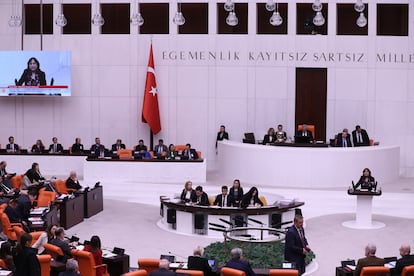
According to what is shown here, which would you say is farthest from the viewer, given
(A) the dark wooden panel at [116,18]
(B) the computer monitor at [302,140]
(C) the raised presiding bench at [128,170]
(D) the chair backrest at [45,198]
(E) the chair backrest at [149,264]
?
(A) the dark wooden panel at [116,18]

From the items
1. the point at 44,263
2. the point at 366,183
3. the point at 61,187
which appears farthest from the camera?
the point at 61,187

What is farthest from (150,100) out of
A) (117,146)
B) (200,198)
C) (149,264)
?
(149,264)

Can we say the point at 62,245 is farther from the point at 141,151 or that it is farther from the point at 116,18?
the point at 116,18

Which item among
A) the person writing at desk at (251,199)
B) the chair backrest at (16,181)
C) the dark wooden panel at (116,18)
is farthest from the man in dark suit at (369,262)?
the dark wooden panel at (116,18)

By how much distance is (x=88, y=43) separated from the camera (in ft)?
87.6

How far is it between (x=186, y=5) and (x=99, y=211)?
35.6 feet

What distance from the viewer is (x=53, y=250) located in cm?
1129

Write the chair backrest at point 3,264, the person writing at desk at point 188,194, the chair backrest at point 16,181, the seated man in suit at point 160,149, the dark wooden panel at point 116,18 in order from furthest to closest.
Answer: the dark wooden panel at point 116,18, the seated man in suit at point 160,149, the chair backrest at point 16,181, the person writing at desk at point 188,194, the chair backrest at point 3,264

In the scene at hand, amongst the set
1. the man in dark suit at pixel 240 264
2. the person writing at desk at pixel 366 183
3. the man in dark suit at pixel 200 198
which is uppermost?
the person writing at desk at pixel 366 183

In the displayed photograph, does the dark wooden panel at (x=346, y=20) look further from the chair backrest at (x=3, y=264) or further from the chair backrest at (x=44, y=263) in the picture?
the chair backrest at (x=3, y=264)

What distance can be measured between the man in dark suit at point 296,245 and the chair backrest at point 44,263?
362 centimetres

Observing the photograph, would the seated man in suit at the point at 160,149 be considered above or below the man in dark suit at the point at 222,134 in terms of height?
below

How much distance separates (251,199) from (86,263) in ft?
19.6

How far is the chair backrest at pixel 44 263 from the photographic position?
1045 cm
